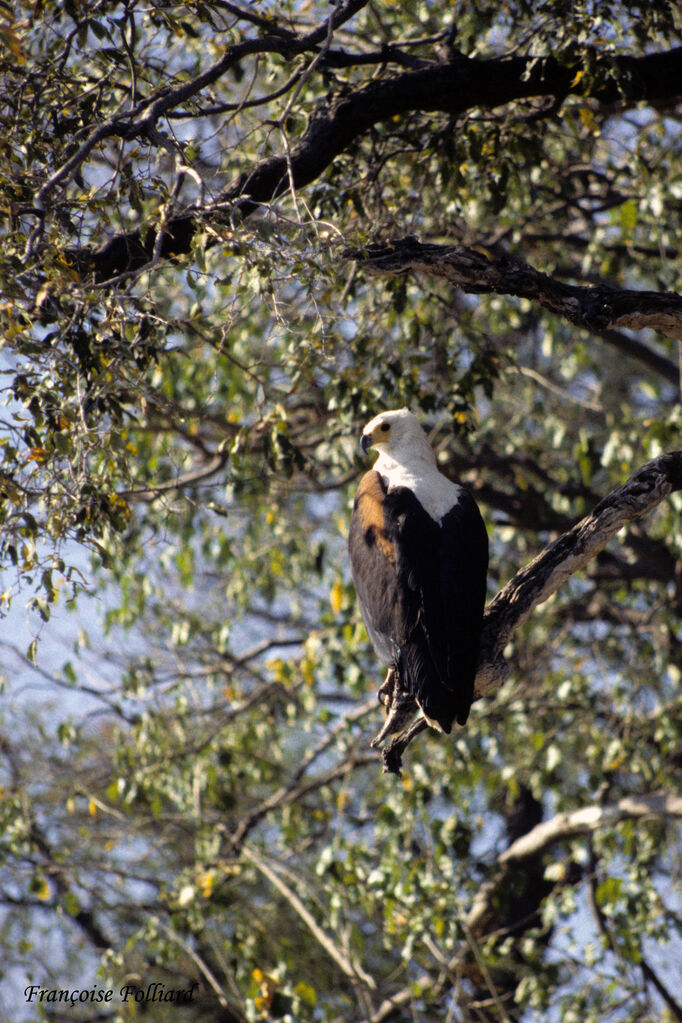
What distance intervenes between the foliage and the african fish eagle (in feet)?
1.74

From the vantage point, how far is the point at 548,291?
315cm

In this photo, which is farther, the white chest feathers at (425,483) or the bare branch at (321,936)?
the bare branch at (321,936)

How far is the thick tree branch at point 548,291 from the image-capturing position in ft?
10.3

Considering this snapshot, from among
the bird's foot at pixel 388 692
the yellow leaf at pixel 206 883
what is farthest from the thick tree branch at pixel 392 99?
the yellow leaf at pixel 206 883

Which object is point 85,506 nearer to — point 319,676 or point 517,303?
point 319,676

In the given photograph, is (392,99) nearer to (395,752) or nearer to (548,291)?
(548,291)

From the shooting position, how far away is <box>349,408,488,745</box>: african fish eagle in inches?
124

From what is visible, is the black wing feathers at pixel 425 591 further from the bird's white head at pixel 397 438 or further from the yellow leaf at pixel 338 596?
the yellow leaf at pixel 338 596

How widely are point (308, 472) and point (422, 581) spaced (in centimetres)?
180

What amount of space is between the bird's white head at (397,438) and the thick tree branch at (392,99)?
88cm

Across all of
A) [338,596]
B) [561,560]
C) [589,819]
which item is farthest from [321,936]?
[561,560]

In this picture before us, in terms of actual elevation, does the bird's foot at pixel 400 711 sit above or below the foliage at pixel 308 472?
below

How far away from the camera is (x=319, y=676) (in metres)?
5.66
